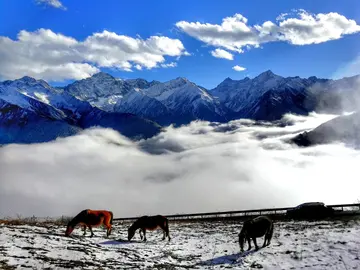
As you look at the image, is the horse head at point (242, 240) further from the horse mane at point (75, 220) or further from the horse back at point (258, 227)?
the horse mane at point (75, 220)

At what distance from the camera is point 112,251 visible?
21.2m

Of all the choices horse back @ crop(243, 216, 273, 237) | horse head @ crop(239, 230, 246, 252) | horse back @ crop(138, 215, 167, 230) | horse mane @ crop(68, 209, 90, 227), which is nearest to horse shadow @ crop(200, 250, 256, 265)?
horse head @ crop(239, 230, 246, 252)

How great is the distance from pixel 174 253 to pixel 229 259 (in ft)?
11.9

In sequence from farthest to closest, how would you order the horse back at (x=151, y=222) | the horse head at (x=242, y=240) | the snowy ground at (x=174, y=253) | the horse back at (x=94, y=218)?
the horse back at (x=151, y=222)
the horse back at (x=94, y=218)
the horse head at (x=242, y=240)
the snowy ground at (x=174, y=253)

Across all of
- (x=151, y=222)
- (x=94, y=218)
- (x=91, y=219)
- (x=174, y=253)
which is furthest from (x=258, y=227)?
(x=91, y=219)

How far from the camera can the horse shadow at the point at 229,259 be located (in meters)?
20.0

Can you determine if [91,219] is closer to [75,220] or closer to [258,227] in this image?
[75,220]

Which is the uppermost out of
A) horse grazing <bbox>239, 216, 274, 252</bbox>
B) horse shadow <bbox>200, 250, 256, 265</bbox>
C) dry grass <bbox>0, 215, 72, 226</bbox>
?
dry grass <bbox>0, 215, 72, 226</bbox>

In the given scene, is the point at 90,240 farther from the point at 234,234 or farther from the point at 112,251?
the point at 234,234

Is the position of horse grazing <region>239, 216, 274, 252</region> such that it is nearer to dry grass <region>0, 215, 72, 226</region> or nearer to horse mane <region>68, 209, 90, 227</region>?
horse mane <region>68, 209, 90, 227</region>

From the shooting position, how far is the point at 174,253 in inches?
885

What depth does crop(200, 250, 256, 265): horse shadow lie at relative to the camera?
2000 centimetres

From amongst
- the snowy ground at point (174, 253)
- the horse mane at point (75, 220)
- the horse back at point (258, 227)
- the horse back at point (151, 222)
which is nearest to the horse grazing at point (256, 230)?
the horse back at point (258, 227)

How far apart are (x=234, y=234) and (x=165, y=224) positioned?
5.84m
